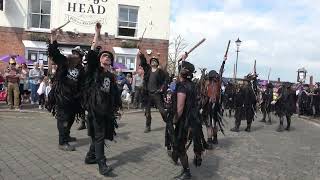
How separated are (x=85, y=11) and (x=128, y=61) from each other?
3.49 metres

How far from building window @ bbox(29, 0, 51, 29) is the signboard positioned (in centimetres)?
98

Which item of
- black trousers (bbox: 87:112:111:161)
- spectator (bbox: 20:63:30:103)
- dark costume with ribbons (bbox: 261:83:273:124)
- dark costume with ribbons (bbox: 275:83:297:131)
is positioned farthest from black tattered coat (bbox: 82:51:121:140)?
dark costume with ribbons (bbox: 261:83:273:124)

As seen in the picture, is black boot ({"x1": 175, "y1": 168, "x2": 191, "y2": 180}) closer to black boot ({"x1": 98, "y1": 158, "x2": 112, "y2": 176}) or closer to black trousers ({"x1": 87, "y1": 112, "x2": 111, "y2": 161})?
black boot ({"x1": 98, "y1": 158, "x2": 112, "y2": 176})

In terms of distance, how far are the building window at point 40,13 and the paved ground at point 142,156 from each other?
43.5 ft

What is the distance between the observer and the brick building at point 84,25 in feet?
84.8

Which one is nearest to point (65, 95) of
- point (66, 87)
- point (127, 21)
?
point (66, 87)

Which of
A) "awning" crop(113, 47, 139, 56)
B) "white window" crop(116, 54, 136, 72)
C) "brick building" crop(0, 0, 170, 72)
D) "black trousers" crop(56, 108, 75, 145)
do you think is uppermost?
"brick building" crop(0, 0, 170, 72)

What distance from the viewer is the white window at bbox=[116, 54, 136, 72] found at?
27531mm

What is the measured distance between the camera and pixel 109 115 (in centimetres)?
805

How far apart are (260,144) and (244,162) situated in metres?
2.83

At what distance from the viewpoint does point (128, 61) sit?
27.8m

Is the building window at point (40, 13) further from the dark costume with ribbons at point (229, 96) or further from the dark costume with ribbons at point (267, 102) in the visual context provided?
the dark costume with ribbons at point (267, 102)

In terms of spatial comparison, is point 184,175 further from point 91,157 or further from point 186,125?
point 91,157

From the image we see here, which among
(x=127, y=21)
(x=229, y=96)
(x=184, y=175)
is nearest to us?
(x=184, y=175)
